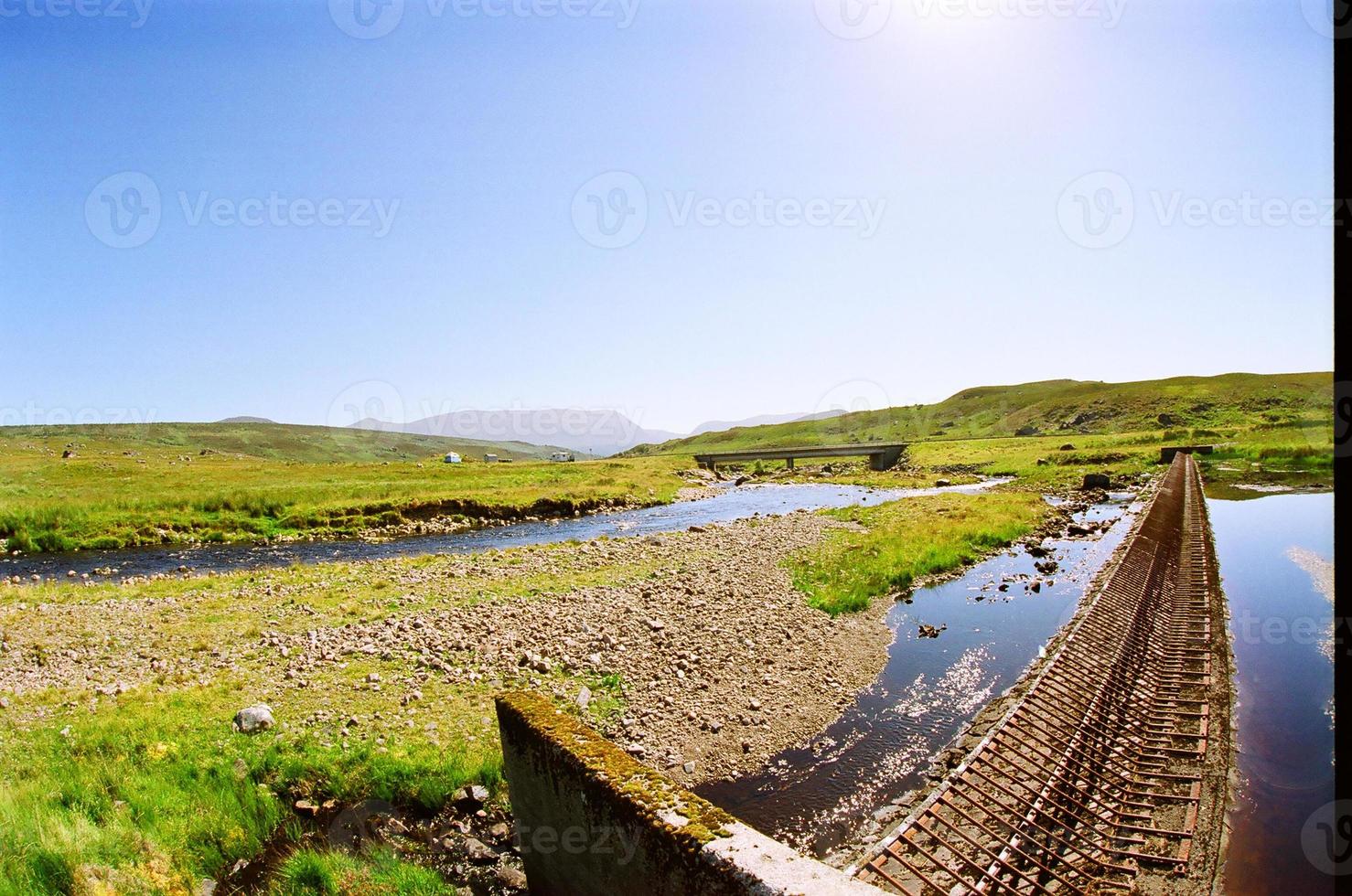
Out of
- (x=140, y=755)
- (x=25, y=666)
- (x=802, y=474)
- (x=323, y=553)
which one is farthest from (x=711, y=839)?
(x=802, y=474)

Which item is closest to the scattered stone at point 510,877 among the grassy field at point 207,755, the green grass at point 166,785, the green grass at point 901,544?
the grassy field at point 207,755

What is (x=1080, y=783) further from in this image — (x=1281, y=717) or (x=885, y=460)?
(x=885, y=460)

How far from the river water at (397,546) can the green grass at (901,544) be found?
1107 centimetres

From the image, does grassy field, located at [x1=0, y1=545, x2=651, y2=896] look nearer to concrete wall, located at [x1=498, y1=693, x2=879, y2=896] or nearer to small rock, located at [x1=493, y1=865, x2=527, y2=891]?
small rock, located at [x1=493, y1=865, x2=527, y2=891]

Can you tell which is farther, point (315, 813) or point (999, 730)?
point (999, 730)

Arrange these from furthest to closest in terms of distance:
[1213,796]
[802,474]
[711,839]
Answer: [802,474], [1213,796], [711,839]

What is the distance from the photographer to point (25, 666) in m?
16.0

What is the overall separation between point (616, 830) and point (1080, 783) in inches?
343

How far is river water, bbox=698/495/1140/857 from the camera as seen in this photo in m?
11.5

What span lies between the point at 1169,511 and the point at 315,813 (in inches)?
1533

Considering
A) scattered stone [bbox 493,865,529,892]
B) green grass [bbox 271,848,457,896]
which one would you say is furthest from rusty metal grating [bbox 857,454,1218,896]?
green grass [bbox 271,848,457,896]

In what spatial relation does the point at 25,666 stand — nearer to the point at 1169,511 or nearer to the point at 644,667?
the point at 644,667

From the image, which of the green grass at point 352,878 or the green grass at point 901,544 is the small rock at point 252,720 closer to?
the green grass at point 352,878

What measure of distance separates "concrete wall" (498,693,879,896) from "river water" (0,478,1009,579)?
94.8 ft
